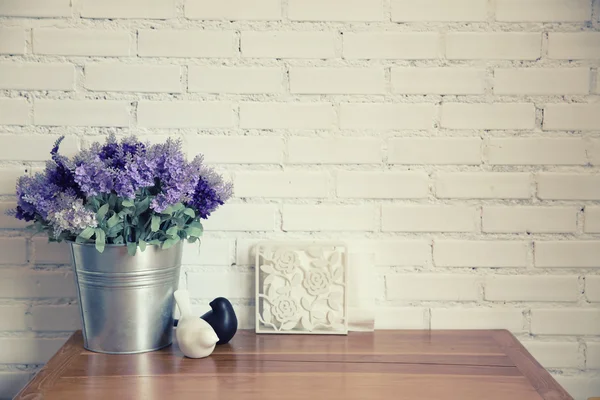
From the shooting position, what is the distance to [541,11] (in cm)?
164

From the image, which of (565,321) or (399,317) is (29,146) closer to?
(399,317)

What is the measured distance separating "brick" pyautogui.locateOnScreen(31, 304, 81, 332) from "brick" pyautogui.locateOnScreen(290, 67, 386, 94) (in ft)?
2.85

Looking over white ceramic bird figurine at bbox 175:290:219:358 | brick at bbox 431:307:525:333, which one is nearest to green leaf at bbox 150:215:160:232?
white ceramic bird figurine at bbox 175:290:219:358

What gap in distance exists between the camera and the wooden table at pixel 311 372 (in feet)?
4.10

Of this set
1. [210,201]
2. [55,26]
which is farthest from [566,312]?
[55,26]

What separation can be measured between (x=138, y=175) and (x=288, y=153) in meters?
0.48

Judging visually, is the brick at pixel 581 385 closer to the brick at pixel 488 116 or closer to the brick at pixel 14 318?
the brick at pixel 488 116

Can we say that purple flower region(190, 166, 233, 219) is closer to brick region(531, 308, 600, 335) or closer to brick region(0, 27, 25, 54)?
brick region(0, 27, 25, 54)

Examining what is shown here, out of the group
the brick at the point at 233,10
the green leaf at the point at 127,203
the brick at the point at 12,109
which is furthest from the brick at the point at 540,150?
the brick at the point at 12,109

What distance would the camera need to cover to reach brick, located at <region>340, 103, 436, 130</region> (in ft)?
5.46

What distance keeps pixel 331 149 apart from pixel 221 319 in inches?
21.4

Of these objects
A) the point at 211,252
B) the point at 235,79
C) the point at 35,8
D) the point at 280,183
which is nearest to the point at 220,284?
the point at 211,252

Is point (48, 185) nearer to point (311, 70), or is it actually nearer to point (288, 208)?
point (288, 208)

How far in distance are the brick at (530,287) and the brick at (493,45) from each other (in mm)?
607
